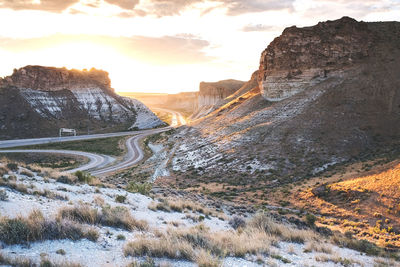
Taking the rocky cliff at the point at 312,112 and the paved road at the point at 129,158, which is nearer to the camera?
the rocky cliff at the point at 312,112

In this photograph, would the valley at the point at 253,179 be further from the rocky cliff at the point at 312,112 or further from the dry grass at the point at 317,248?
the rocky cliff at the point at 312,112

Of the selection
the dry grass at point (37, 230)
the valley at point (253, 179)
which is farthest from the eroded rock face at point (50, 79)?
the dry grass at point (37, 230)

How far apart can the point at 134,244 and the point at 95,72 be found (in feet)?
342

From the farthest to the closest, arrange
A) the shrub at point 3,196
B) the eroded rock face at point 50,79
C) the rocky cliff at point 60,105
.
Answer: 1. the eroded rock face at point 50,79
2. the rocky cliff at point 60,105
3. the shrub at point 3,196

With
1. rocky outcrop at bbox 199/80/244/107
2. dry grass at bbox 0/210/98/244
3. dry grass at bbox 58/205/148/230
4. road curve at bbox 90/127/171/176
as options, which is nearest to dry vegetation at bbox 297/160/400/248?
dry grass at bbox 58/205/148/230

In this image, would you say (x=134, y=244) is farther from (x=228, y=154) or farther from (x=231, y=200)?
(x=228, y=154)

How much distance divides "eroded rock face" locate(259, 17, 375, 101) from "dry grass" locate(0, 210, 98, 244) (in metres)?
40.9

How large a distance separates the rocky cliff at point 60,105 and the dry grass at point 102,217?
7449 cm

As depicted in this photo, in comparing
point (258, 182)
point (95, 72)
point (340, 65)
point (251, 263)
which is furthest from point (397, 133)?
point (95, 72)

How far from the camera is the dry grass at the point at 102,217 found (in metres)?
7.51

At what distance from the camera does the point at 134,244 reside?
6043 millimetres

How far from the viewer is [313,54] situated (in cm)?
4144

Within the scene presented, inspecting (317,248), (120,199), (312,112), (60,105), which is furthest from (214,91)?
(317,248)

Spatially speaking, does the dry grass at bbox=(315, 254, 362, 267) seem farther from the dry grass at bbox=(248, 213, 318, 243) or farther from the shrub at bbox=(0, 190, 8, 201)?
the shrub at bbox=(0, 190, 8, 201)
